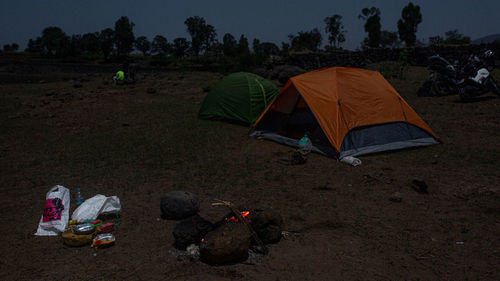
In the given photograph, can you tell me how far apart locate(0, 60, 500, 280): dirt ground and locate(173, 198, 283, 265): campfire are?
135 mm

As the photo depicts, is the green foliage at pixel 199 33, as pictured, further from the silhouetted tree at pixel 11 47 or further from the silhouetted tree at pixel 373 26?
the silhouetted tree at pixel 11 47

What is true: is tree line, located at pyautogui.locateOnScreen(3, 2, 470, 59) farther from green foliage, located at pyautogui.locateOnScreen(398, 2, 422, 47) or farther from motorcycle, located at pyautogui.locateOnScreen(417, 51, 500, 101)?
motorcycle, located at pyautogui.locateOnScreen(417, 51, 500, 101)

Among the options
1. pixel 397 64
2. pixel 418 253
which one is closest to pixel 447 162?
pixel 418 253

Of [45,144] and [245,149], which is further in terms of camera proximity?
[45,144]

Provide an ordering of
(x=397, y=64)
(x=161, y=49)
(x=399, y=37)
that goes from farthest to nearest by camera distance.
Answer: (x=161, y=49) → (x=399, y=37) → (x=397, y=64)

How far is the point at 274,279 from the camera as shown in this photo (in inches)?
149

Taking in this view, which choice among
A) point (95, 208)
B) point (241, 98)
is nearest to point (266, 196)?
point (95, 208)

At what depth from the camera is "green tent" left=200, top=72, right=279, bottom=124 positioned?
11266mm

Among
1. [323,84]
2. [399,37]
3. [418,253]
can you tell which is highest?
[399,37]

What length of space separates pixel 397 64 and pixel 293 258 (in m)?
18.9

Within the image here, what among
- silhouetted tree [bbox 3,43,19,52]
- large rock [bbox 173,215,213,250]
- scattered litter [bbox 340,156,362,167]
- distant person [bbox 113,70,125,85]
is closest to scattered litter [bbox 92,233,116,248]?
large rock [bbox 173,215,213,250]

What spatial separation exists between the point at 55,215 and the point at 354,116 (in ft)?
20.6

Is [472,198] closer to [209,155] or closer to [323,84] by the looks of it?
[323,84]

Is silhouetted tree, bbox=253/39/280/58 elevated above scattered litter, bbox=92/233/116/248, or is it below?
above
